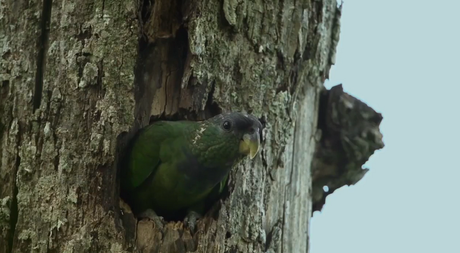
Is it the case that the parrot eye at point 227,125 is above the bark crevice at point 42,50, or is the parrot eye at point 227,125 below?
below

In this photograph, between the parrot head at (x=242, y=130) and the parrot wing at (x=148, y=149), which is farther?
the parrot wing at (x=148, y=149)

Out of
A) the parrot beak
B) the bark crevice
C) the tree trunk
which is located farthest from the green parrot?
the bark crevice

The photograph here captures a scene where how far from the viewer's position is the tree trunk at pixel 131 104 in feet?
11.7

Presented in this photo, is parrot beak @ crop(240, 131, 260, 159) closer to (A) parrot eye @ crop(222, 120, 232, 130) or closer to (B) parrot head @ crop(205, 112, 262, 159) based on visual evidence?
(B) parrot head @ crop(205, 112, 262, 159)

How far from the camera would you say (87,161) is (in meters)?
3.61

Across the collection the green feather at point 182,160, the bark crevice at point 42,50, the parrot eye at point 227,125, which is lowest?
the green feather at point 182,160

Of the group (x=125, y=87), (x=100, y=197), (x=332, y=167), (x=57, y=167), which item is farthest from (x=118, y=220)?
(x=332, y=167)

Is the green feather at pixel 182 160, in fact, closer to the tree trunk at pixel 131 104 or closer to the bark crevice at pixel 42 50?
the tree trunk at pixel 131 104

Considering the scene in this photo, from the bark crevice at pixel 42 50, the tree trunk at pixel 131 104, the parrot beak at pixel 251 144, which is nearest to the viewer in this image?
the tree trunk at pixel 131 104

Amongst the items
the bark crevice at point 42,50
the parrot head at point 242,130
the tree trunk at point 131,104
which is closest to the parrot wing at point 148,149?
the tree trunk at point 131,104

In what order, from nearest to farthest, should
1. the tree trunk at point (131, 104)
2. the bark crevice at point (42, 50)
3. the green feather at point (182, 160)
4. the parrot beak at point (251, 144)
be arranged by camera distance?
the tree trunk at point (131, 104) → the bark crevice at point (42, 50) → the parrot beak at point (251, 144) → the green feather at point (182, 160)

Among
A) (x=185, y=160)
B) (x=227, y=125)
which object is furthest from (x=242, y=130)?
(x=185, y=160)

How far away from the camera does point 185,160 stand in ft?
13.6

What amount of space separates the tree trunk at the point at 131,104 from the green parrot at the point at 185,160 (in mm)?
128
